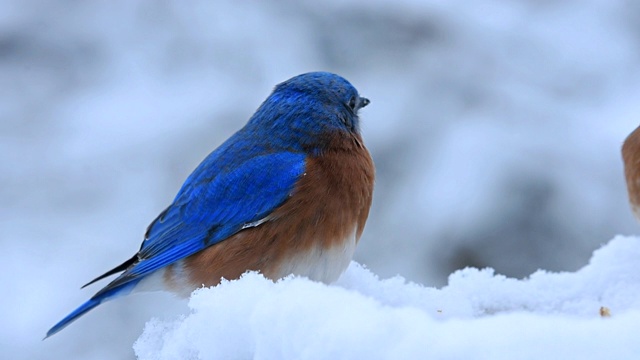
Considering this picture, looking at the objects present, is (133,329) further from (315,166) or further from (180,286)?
(315,166)

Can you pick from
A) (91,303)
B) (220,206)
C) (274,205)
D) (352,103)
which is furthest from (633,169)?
(91,303)

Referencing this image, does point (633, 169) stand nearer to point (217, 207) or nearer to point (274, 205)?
point (274, 205)

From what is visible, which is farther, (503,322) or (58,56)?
(58,56)

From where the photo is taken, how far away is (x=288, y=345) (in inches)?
52.6

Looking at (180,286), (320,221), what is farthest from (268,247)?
(180,286)

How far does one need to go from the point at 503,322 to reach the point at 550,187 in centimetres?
305

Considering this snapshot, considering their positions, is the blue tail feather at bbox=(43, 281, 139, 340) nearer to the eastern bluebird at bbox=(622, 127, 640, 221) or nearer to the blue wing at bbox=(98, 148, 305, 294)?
the blue wing at bbox=(98, 148, 305, 294)

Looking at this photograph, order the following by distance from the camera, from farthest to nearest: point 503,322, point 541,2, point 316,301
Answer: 1. point 541,2
2. point 316,301
3. point 503,322

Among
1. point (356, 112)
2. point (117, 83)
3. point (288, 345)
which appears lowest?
point (288, 345)

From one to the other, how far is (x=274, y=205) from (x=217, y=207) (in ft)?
→ 0.68

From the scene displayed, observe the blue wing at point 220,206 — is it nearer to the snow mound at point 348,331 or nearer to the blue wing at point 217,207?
the blue wing at point 217,207

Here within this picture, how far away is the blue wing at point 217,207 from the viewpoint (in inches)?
96.2

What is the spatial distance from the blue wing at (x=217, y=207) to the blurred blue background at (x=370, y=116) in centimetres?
126

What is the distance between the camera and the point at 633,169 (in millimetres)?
2828
